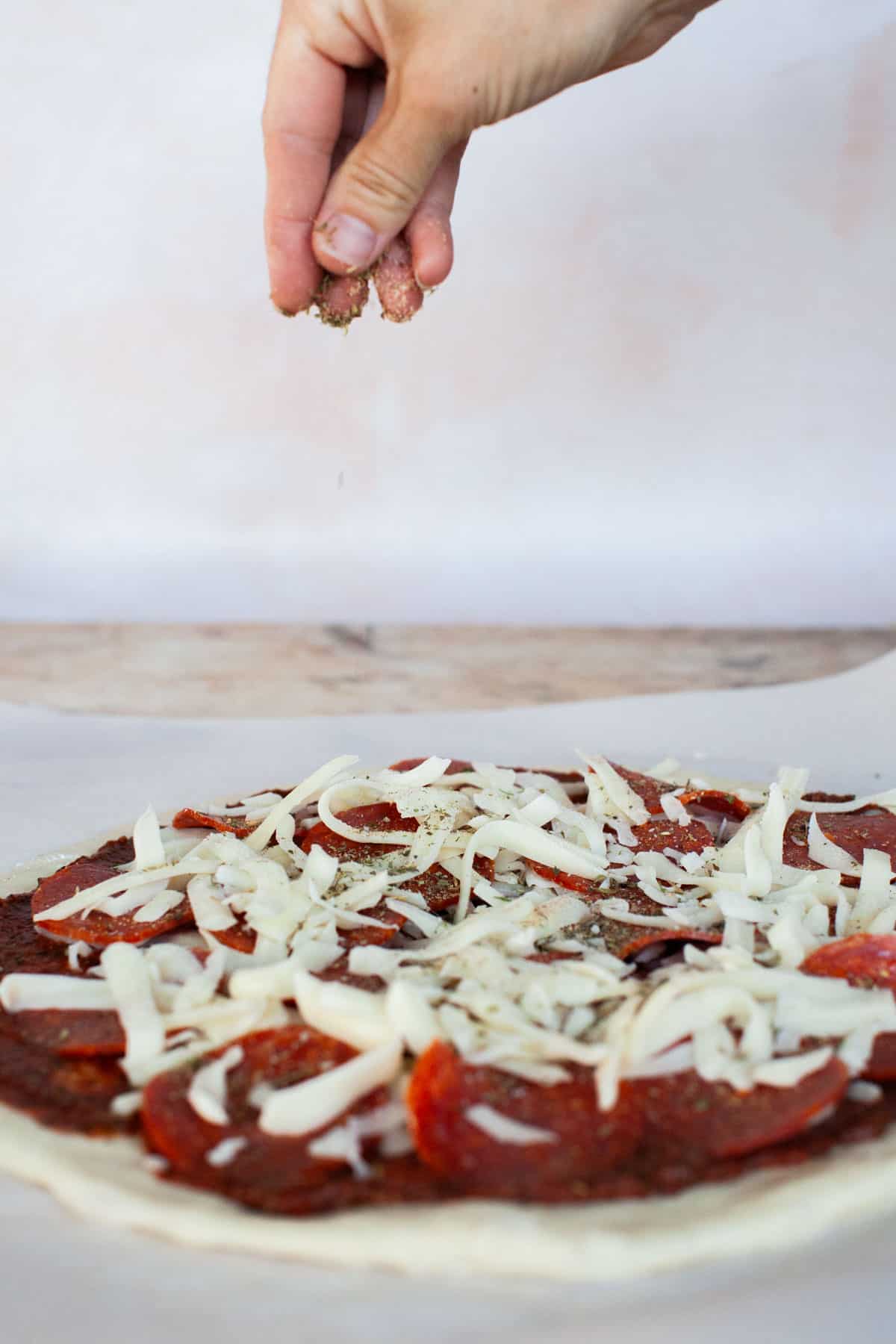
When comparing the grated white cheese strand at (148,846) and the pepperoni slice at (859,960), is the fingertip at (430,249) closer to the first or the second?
the grated white cheese strand at (148,846)

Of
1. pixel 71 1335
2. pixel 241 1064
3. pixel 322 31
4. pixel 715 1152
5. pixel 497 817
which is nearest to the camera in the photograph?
pixel 71 1335

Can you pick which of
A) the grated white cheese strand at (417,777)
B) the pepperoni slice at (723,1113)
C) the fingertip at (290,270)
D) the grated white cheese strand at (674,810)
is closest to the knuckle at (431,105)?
the fingertip at (290,270)

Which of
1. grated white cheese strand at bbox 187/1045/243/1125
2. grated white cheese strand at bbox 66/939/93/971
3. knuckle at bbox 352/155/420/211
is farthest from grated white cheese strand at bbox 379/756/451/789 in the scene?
knuckle at bbox 352/155/420/211

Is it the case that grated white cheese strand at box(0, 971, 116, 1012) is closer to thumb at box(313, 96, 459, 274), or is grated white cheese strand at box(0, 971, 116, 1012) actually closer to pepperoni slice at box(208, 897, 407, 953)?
pepperoni slice at box(208, 897, 407, 953)

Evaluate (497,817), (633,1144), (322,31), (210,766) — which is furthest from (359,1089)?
(322,31)

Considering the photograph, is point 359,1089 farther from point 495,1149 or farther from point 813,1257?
point 813,1257

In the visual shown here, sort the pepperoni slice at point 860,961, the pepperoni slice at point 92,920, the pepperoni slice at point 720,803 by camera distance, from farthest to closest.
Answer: the pepperoni slice at point 720,803 < the pepperoni slice at point 92,920 < the pepperoni slice at point 860,961

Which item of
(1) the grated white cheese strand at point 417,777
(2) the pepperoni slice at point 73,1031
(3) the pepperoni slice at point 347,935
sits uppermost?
(1) the grated white cheese strand at point 417,777

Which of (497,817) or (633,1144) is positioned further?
(497,817)
